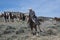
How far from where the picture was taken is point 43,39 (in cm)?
2014

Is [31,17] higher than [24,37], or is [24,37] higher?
[31,17]

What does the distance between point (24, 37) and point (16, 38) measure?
2.03ft

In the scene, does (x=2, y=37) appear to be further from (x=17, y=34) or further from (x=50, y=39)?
(x=50, y=39)

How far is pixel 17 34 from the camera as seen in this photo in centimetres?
2281

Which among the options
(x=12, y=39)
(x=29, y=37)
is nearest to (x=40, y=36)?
(x=29, y=37)

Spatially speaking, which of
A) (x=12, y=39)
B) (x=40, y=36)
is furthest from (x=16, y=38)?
(x=40, y=36)

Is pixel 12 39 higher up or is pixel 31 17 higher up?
pixel 31 17

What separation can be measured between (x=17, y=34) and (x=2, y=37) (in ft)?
5.86

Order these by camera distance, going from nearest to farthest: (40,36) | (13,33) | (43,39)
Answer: (43,39), (40,36), (13,33)

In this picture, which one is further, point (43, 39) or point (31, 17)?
point (31, 17)

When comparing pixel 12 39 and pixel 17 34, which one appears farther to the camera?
pixel 17 34

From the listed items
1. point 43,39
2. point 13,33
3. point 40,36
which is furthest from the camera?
point 13,33

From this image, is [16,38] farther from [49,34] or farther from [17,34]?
[49,34]

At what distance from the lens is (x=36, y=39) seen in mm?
20188
